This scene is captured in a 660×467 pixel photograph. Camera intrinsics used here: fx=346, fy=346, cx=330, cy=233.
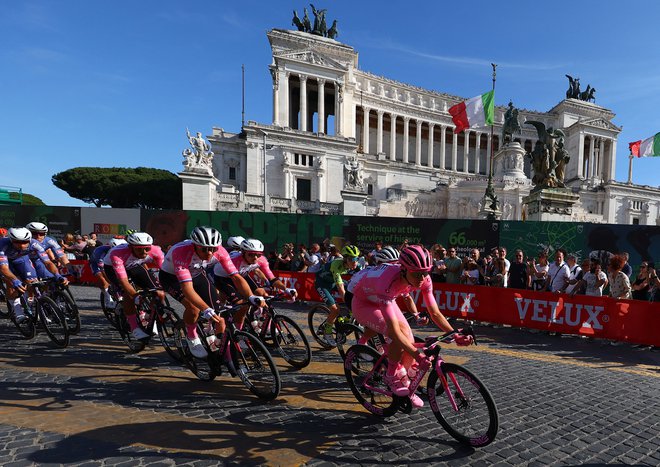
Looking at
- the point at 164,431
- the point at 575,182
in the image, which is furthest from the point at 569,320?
the point at 575,182

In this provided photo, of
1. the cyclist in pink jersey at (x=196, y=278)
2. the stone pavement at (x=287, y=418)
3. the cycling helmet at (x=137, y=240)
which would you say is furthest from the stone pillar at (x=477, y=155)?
the cyclist in pink jersey at (x=196, y=278)

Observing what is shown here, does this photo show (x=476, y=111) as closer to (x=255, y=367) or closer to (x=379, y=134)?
(x=255, y=367)

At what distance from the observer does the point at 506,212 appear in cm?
4175

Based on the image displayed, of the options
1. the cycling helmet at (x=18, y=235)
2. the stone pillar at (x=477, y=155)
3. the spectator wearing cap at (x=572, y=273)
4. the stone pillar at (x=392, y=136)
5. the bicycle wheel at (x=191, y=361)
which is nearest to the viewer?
the bicycle wheel at (x=191, y=361)

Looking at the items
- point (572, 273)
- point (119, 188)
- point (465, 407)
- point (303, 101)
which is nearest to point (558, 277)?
point (572, 273)

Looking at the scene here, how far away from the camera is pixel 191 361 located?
5.13m

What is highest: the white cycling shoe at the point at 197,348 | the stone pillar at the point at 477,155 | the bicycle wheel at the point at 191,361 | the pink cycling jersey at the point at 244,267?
the stone pillar at the point at 477,155

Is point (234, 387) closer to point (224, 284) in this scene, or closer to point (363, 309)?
point (224, 284)

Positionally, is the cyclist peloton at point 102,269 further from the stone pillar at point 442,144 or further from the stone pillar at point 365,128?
the stone pillar at point 442,144

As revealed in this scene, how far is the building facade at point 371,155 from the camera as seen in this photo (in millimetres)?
40719

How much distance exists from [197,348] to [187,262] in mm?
1182

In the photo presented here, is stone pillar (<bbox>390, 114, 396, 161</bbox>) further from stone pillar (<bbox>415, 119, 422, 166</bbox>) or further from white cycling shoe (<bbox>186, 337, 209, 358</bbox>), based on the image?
white cycling shoe (<bbox>186, 337, 209, 358</bbox>)

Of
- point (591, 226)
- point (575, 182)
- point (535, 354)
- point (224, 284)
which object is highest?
point (575, 182)

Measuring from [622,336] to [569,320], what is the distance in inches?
38.1
